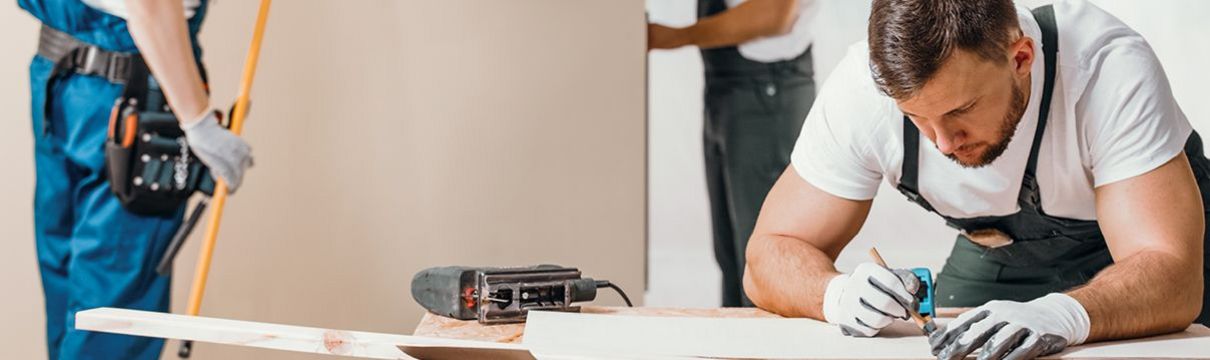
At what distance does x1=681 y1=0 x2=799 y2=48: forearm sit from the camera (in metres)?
2.78

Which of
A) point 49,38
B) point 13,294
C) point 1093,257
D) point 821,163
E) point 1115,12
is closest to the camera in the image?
point 821,163

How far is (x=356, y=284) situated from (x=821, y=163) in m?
1.53

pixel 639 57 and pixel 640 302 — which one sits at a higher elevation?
pixel 639 57

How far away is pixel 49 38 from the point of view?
2.07 metres

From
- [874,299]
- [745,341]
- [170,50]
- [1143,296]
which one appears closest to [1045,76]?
[1143,296]

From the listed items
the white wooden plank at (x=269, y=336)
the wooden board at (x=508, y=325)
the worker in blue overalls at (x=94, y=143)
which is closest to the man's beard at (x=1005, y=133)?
the wooden board at (x=508, y=325)

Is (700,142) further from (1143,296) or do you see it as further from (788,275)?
(1143,296)

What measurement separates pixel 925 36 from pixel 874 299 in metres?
0.35

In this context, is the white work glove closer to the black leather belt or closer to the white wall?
the black leather belt

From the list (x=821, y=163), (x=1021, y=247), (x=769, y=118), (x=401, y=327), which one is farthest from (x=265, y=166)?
(x=1021, y=247)

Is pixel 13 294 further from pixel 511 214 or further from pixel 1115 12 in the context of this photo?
pixel 1115 12

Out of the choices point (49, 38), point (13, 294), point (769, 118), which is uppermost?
point (49, 38)

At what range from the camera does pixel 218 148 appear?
2.21m

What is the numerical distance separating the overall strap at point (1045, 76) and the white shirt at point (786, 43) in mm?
1114
